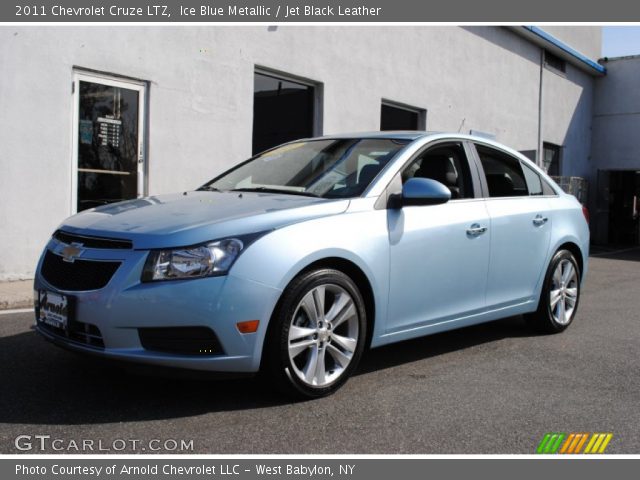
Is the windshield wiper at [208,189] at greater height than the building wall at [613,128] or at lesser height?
lesser

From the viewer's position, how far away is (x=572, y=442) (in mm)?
3453

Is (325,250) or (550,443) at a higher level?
(325,250)

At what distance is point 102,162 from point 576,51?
1730 centimetres

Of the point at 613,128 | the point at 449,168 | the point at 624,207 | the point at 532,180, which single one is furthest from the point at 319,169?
the point at 624,207

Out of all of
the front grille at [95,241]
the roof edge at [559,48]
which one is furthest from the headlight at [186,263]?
the roof edge at [559,48]

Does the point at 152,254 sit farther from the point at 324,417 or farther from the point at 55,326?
the point at 324,417

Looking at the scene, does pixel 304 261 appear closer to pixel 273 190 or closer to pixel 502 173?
pixel 273 190

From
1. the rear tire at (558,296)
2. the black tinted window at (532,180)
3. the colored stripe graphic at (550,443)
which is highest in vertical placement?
the black tinted window at (532,180)

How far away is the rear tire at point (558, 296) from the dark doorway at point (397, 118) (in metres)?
8.22

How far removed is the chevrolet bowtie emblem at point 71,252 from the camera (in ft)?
12.3

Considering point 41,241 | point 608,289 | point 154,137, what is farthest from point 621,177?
point 41,241

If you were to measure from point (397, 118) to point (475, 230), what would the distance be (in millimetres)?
9997

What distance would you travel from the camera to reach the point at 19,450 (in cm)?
312

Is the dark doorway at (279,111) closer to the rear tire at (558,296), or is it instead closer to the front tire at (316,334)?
the rear tire at (558,296)
